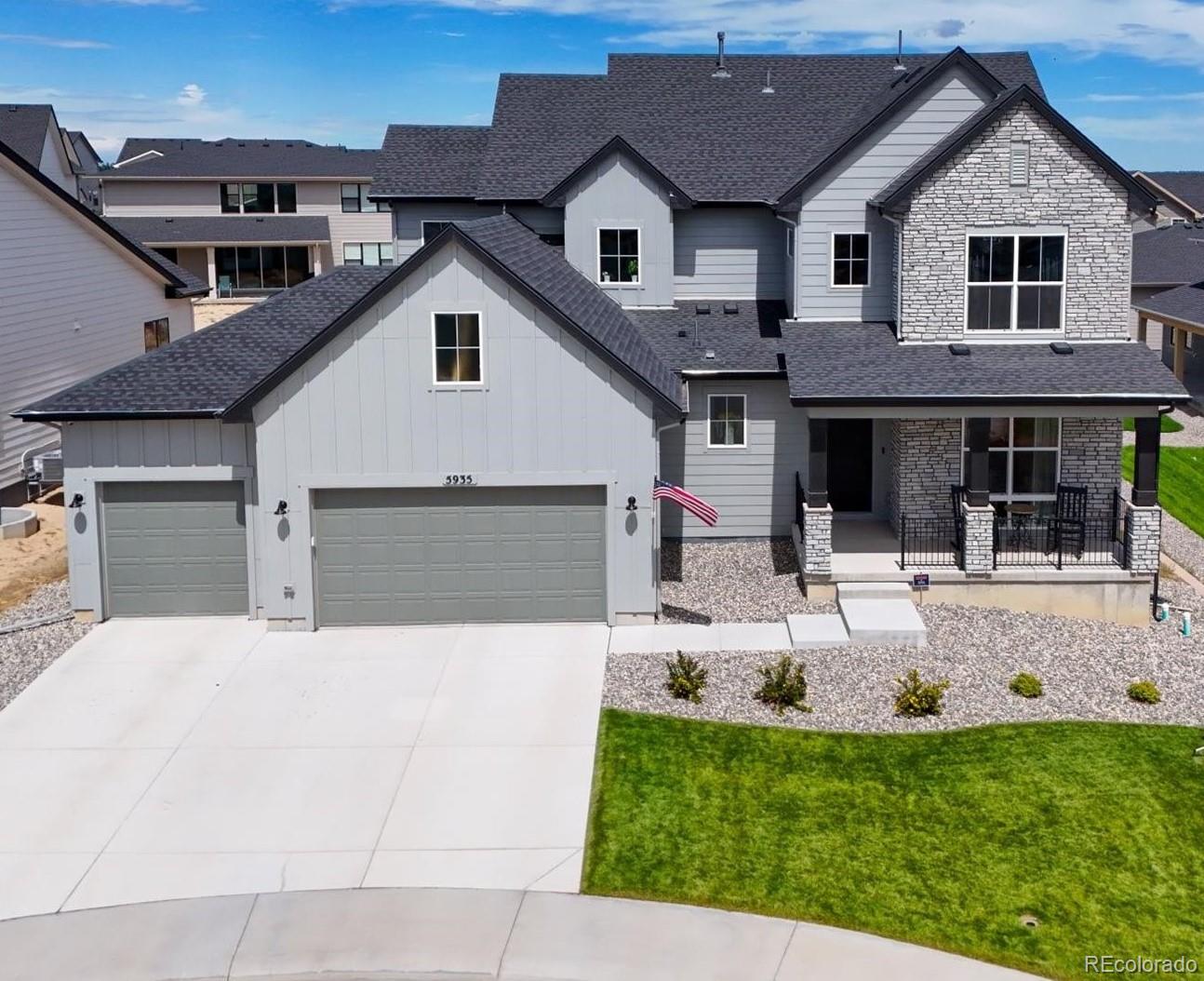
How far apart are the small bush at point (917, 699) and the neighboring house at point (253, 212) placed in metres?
46.3

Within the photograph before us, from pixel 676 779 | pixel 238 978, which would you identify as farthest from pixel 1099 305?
pixel 238 978

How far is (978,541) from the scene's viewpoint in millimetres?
21141

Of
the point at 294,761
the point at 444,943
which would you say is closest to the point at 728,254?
the point at 294,761

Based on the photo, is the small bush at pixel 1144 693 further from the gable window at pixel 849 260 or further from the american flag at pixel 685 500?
the gable window at pixel 849 260

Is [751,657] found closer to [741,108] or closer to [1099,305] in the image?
[1099,305]

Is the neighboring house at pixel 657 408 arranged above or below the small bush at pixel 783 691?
above

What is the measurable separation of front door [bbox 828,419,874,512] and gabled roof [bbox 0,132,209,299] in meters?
17.3

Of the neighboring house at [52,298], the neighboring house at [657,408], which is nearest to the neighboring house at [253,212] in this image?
the neighboring house at [52,298]

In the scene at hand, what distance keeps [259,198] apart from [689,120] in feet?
124

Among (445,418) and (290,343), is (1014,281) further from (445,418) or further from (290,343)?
(290,343)

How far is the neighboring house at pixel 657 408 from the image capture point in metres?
19.9

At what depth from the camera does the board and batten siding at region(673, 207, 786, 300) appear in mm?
26625

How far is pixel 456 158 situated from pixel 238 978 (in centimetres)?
2087

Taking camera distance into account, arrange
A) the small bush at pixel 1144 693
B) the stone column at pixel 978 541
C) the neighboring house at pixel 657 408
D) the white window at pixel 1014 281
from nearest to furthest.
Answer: the small bush at pixel 1144 693 < the neighboring house at pixel 657 408 < the stone column at pixel 978 541 < the white window at pixel 1014 281
